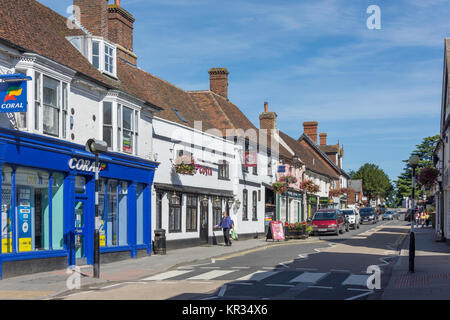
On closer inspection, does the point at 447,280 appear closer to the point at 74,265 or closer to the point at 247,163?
the point at 74,265

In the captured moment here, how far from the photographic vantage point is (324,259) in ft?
70.3

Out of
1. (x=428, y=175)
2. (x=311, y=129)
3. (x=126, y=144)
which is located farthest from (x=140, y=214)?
(x=311, y=129)

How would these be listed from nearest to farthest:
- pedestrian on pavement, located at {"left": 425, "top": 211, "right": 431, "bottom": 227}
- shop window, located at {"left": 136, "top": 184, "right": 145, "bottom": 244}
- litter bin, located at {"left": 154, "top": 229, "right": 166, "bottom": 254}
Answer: shop window, located at {"left": 136, "top": 184, "right": 145, "bottom": 244} < litter bin, located at {"left": 154, "top": 229, "right": 166, "bottom": 254} < pedestrian on pavement, located at {"left": 425, "top": 211, "right": 431, "bottom": 227}

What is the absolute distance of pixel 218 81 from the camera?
42.5 metres

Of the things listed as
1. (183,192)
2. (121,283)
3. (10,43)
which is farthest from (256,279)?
(183,192)

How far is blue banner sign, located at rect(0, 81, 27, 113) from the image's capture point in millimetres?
14984

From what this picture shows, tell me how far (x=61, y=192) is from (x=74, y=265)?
96.6 inches

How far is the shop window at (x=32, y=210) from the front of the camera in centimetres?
1658

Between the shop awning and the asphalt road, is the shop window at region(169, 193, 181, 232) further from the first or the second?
the asphalt road

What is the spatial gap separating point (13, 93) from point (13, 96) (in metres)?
0.11

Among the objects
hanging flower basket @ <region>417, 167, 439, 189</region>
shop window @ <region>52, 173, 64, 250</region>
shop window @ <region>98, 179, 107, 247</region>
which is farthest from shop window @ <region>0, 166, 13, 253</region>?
hanging flower basket @ <region>417, 167, 439, 189</region>

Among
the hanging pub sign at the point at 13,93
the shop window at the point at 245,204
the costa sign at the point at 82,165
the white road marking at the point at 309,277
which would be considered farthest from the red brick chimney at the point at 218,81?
the hanging pub sign at the point at 13,93

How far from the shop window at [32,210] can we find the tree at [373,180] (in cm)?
11700
